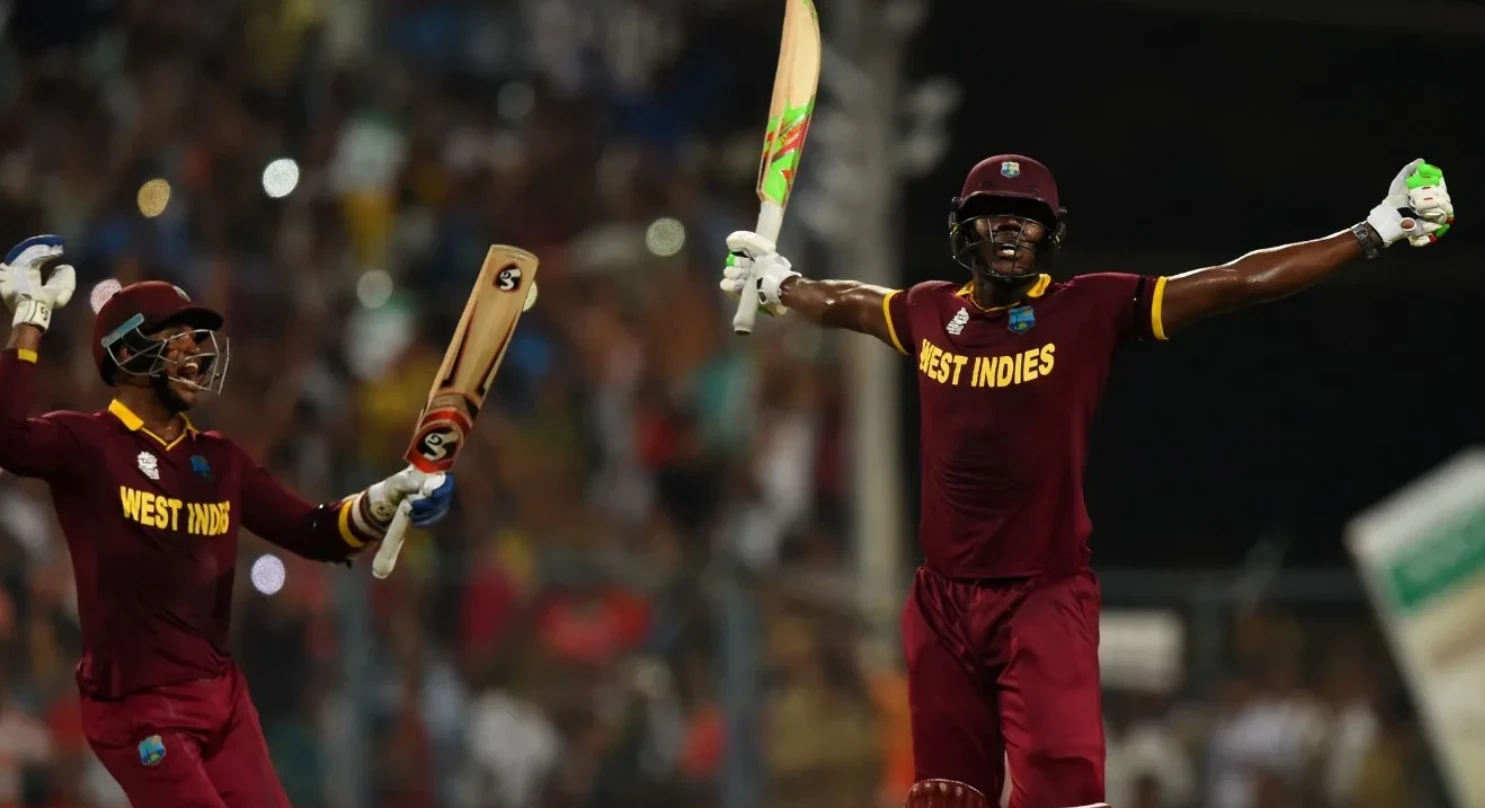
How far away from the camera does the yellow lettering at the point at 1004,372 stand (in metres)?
7.55

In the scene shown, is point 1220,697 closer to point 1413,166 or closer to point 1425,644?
point 1425,644

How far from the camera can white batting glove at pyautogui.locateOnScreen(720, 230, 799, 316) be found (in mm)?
8461

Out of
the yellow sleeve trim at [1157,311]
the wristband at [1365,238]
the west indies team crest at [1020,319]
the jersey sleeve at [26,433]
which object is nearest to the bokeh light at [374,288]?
the jersey sleeve at [26,433]

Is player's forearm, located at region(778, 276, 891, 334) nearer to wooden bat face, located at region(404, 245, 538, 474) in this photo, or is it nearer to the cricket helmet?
wooden bat face, located at region(404, 245, 538, 474)

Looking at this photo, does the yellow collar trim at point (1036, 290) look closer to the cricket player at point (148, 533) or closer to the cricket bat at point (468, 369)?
the cricket bat at point (468, 369)

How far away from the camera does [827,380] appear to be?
51.9 feet

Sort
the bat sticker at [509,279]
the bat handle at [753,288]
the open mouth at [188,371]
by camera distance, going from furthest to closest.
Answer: the bat sticker at [509,279] → the bat handle at [753,288] → the open mouth at [188,371]

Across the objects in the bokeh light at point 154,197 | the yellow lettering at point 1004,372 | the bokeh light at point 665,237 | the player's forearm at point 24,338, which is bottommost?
the yellow lettering at point 1004,372

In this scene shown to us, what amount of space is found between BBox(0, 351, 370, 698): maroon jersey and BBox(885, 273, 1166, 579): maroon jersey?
2423 mm

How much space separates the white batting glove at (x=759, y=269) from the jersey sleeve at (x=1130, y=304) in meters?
1.29

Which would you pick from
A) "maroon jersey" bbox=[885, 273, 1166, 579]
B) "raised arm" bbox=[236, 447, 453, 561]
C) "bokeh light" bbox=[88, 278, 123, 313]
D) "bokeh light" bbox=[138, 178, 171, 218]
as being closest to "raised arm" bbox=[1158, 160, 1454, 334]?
"maroon jersey" bbox=[885, 273, 1166, 579]

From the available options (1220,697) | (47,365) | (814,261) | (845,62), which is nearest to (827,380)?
(814,261)

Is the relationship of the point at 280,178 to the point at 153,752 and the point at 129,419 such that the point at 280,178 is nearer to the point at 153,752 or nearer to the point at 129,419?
the point at 129,419

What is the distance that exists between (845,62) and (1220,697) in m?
5.00
